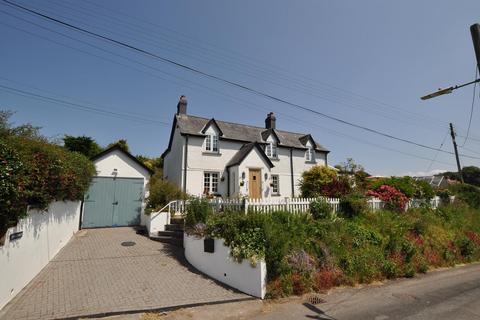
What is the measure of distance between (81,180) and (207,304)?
7.94 metres

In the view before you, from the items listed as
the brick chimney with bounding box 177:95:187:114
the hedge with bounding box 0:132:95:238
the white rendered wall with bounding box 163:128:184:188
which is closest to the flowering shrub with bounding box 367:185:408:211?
the white rendered wall with bounding box 163:128:184:188

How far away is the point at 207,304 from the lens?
5.50 metres

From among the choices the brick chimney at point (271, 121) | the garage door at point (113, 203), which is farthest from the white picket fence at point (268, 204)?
the brick chimney at point (271, 121)

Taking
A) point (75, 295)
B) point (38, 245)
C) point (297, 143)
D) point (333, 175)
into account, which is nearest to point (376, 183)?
point (333, 175)

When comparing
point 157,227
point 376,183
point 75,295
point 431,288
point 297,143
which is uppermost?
point 297,143

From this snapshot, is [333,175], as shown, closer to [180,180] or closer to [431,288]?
[431,288]

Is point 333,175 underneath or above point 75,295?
above

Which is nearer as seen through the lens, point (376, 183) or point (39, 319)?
point (39, 319)

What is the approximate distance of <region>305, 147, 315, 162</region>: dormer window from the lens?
22.0 metres

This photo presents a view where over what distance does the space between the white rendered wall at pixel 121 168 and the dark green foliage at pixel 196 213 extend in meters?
5.18

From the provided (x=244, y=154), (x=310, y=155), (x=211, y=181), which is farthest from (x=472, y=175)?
(x=211, y=181)

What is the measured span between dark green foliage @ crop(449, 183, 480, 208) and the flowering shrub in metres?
7.91

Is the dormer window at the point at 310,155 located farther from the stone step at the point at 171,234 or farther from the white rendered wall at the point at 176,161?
the stone step at the point at 171,234

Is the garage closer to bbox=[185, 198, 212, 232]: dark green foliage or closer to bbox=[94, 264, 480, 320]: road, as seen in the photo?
bbox=[185, 198, 212, 232]: dark green foliage
